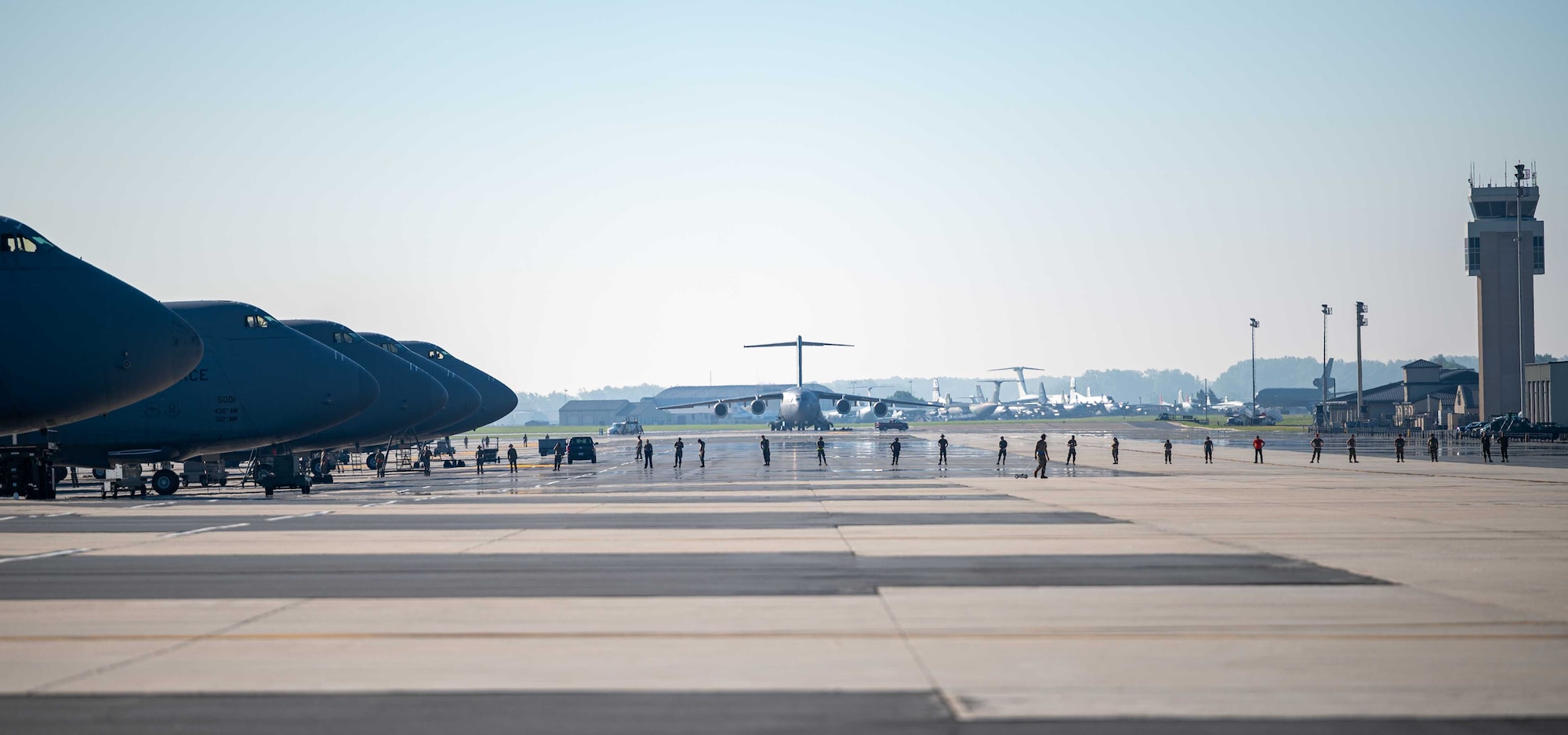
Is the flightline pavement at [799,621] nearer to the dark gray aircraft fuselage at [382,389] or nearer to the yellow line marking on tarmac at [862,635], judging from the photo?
the yellow line marking on tarmac at [862,635]

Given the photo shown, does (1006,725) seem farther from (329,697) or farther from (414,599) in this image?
(414,599)

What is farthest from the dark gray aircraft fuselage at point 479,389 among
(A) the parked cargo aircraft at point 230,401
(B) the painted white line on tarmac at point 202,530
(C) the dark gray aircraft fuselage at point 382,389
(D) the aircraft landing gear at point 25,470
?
(B) the painted white line on tarmac at point 202,530

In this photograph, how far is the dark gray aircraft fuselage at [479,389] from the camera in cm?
5462

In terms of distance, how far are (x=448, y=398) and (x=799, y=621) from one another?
37.9 metres

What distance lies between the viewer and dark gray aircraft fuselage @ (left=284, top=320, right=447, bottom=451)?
41.6 metres

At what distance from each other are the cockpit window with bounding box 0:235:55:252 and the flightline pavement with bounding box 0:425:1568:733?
5.70m

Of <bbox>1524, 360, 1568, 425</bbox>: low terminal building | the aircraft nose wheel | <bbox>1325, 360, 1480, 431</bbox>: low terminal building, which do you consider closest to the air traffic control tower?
<bbox>1325, 360, 1480, 431</bbox>: low terminal building

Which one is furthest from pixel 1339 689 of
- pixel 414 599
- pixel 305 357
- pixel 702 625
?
pixel 305 357

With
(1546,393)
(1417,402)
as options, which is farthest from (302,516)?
(1417,402)

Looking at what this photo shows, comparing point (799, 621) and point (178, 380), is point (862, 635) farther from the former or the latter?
point (178, 380)

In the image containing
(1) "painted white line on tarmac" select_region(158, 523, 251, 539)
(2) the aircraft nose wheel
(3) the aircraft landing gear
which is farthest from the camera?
(2) the aircraft nose wheel

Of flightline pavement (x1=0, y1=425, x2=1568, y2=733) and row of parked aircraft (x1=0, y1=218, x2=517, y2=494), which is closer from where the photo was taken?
flightline pavement (x1=0, y1=425, x2=1568, y2=733)

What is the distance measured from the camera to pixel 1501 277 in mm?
101688

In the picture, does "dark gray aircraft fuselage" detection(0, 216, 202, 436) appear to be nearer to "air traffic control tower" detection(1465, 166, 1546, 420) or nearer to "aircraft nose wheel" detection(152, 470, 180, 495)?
"aircraft nose wheel" detection(152, 470, 180, 495)
